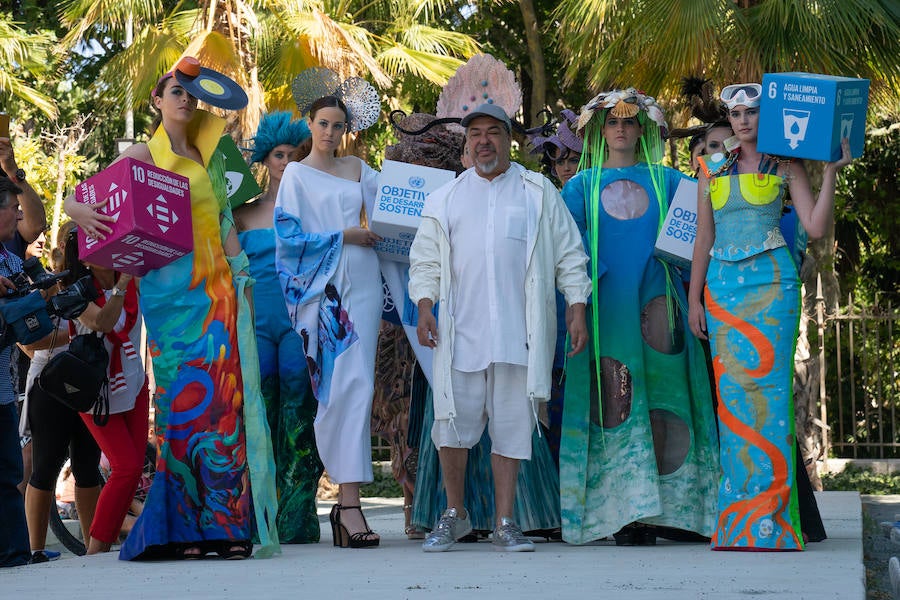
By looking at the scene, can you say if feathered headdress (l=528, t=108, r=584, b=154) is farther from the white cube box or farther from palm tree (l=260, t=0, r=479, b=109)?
palm tree (l=260, t=0, r=479, b=109)

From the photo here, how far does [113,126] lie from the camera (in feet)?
82.2

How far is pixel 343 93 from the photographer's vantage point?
6.96m

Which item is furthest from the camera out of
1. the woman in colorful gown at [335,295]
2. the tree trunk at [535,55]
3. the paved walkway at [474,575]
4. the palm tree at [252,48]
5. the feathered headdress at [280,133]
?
the tree trunk at [535,55]

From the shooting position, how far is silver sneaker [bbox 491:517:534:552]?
5.81 meters

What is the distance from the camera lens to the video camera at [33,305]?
211 inches

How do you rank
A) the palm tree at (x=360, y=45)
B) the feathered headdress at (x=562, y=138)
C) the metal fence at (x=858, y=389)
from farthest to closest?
1. the metal fence at (x=858, y=389)
2. the palm tree at (x=360, y=45)
3. the feathered headdress at (x=562, y=138)

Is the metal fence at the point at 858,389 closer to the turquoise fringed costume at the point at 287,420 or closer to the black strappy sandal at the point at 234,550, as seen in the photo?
the turquoise fringed costume at the point at 287,420

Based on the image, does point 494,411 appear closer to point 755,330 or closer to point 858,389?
point 755,330

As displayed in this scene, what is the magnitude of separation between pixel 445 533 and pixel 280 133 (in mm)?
2295

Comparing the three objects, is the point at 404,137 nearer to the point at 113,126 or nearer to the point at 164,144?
the point at 164,144

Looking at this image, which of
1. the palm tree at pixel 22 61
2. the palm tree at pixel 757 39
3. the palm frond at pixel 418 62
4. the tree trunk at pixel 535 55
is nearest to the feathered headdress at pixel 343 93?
the palm tree at pixel 757 39

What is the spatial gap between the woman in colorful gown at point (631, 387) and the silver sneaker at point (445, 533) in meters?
0.51

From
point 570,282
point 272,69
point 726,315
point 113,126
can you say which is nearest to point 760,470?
point 726,315

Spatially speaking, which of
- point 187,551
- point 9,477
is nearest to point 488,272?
point 187,551
